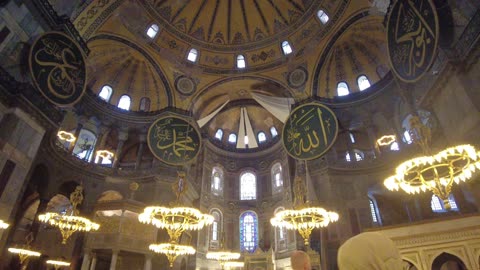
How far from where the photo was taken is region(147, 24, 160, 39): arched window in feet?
48.6

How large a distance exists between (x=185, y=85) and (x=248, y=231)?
9.58 m

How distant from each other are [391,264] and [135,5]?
618 inches

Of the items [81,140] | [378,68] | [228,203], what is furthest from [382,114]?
[81,140]

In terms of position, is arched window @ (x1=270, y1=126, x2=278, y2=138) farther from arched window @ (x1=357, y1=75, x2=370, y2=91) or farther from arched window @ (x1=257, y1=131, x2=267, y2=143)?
arched window @ (x1=357, y1=75, x2=370, y2=91)

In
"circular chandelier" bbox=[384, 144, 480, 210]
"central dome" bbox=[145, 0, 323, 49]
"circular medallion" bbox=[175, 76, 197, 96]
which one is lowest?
"circular chandelier" bbox=[384, 144, 480, 210]

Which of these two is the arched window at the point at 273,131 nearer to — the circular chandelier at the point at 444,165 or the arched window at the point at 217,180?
the arched window at the point at 217,180

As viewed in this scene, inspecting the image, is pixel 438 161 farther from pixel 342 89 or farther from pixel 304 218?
pixel 342 89

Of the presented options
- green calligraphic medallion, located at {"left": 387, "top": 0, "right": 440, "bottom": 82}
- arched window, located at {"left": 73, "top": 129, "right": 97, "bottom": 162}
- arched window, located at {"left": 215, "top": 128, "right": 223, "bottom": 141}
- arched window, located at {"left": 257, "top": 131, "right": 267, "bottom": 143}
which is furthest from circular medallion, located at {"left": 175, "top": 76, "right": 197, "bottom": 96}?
green calligraphic medallion, located at {"left": 387, "top": 0, "right": 440, "bottom": 82}

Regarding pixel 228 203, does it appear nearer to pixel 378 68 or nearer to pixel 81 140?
pixel 81 140

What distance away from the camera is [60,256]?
44.1ft

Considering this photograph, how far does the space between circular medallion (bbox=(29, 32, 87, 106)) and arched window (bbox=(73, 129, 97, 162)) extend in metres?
4.61

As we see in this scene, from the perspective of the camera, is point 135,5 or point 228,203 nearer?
point 135,5

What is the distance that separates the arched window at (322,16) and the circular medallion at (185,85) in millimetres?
7724

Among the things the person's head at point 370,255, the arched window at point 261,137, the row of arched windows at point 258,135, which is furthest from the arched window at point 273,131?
the person's head at point 370,255
